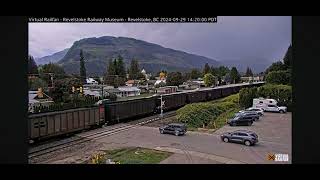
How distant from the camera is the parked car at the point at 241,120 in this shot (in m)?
5.03

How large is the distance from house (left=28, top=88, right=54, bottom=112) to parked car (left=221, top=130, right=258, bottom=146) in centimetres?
254

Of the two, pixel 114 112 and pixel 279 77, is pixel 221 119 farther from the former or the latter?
pixel 114 112

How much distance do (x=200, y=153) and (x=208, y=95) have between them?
3.10 feet

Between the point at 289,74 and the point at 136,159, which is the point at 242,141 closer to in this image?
the point at 289,74

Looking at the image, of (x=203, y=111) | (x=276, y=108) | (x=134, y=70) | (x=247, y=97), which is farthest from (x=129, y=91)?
(x=276, y=108)

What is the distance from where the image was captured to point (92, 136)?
512cm

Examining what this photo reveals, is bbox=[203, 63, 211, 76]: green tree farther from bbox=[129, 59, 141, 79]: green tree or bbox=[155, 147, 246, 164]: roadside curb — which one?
bbox=[155, 147, 246, 164]: roadside curb

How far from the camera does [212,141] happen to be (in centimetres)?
497

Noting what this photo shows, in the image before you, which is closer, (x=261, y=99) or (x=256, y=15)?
(x=256, y=15)

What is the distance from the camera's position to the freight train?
5109 millimetres

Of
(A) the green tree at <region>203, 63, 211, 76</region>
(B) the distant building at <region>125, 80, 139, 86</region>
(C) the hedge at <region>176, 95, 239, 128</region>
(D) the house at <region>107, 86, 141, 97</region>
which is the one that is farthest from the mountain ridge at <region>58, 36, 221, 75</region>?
(C) the hedge at <region>176, 95, 239, 128</region>

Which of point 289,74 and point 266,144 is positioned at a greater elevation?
point 289,74

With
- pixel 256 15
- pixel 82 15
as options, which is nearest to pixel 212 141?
pixel 256 15
